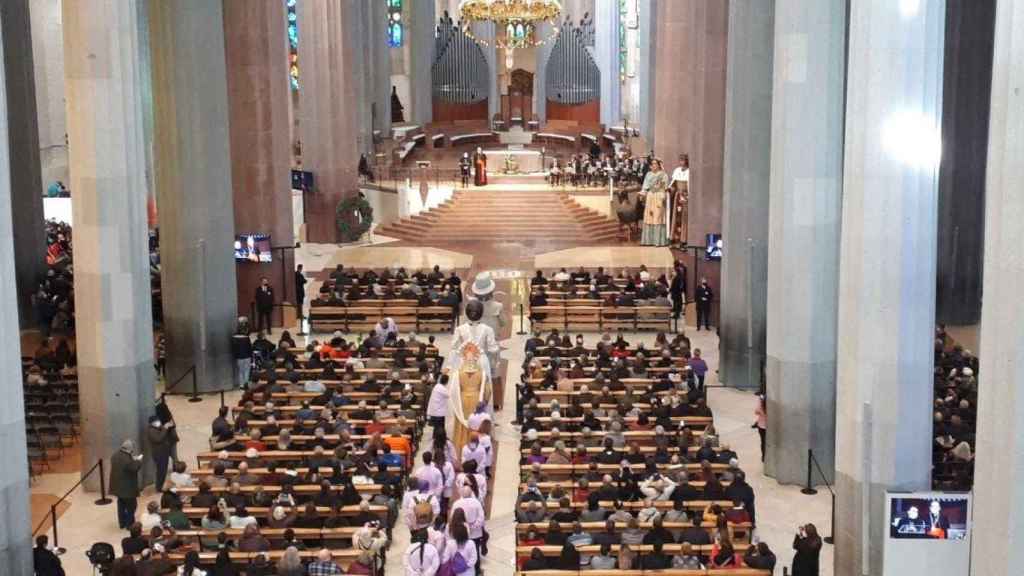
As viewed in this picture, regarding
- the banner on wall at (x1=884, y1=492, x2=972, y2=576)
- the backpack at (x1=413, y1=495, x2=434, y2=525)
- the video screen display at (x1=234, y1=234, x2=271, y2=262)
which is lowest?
the backpack at (x1=413, y1=495, x2=434, y2=525)

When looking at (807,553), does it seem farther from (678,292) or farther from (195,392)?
(678,292)

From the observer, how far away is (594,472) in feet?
60.7

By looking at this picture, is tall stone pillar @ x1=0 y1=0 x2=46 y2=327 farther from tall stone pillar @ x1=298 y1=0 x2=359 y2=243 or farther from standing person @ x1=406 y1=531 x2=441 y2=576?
standing person @ x1=406 y1=531 x2=441 y2=576

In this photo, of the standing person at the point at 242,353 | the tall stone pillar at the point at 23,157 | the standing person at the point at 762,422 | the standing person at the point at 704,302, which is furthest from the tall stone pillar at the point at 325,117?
the standing person at the point at 762,422

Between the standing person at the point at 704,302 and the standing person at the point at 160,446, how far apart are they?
1387 centimetres

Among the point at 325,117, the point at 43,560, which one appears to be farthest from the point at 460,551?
the point at 325,117

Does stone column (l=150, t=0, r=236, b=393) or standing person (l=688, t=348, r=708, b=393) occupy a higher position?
stone column (l=150, t=0, r=236, b=393)

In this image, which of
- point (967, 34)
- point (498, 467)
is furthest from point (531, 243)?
point (498, 467)

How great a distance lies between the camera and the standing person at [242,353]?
26.2 metres

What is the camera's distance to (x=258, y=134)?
1221 inches

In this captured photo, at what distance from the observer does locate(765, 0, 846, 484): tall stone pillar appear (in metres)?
19.5

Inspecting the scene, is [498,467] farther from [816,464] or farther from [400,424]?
[816,464]

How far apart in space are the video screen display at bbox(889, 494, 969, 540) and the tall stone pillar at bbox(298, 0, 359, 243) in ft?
99.8

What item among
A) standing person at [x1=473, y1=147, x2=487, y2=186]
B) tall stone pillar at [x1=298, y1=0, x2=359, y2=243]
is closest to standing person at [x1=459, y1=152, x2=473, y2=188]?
standing person at [x1=473, y1=147, x2=487, y2=186]
